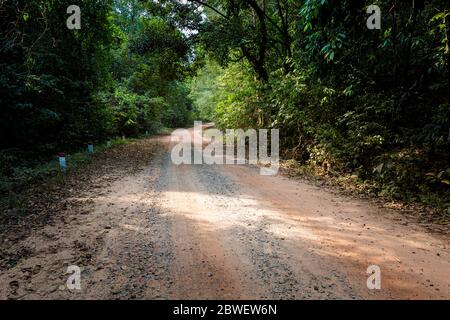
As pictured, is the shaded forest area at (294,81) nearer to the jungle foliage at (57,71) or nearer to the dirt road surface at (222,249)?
the jungle foliage at (57,71)

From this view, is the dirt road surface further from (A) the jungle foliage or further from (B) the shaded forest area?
(A) the jungle foliage

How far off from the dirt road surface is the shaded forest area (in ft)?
7.26

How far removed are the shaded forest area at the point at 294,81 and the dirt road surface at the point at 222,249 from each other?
2.21m

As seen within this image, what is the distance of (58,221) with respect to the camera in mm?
Answer: 6012

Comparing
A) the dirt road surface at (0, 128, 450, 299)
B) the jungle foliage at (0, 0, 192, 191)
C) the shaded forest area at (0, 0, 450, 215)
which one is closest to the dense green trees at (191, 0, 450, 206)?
the shaded forest area at (0, 0, 450, 215)

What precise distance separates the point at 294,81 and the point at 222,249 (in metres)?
8.87

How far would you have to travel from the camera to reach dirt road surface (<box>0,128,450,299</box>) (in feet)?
12.4

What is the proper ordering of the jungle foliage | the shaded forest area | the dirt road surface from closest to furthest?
the dirt road surface < the shaded forest area < the jungle foliage

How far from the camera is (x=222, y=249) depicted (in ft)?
15.9

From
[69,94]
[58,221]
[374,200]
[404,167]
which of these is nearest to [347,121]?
[404,167]

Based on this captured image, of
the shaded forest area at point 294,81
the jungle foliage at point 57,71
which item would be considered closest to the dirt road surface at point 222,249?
the shaded forest area at point 294,81

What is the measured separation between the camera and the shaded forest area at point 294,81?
7402mm
